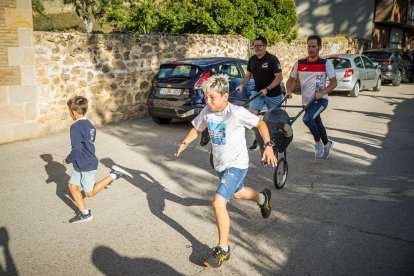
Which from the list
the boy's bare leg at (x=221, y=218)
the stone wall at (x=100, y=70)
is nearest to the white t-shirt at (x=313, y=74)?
the boy's bare leg at (x=221, y=218)

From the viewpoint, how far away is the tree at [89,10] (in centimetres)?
3428

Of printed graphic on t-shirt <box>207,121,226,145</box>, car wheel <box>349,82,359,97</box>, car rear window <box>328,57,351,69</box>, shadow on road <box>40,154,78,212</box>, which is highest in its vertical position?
car rear window <box>328,57,351,69</box>

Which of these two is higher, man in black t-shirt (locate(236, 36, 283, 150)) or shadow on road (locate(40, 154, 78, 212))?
man in black t-shirt (locate(236, 36, 283, 150))

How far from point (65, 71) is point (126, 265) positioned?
6.56m

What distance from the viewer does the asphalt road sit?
3.70 m

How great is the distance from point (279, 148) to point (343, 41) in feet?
73.3

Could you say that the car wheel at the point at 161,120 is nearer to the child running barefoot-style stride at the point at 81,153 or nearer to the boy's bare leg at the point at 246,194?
the child running barefoot-style stride at the point at 81,153

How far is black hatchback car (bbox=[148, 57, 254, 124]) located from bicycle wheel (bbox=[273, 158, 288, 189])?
135 inches

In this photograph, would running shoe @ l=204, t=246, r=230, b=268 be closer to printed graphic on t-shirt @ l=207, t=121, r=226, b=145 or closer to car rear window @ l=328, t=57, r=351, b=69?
printed graphic on t-shirt @ l=207, t=121, r=226, b=145

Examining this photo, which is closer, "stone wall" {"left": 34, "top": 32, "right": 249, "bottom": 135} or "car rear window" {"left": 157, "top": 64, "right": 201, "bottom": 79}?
"stone wall" {"left": 34, "top": 32, "right": 249, "bottom": 135}

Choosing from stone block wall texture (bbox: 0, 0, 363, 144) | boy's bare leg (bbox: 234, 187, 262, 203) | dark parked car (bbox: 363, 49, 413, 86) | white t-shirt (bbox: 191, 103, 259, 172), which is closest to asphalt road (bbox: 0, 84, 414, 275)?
boy's bare leg (bbox: 234, 187, 262, 203)

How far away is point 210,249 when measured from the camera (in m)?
3.96

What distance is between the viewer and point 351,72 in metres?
15.4

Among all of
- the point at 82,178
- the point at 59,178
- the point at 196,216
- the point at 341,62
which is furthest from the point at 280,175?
the point at 341,62
